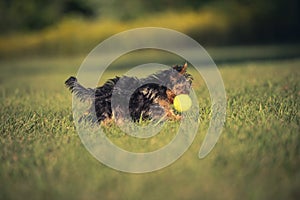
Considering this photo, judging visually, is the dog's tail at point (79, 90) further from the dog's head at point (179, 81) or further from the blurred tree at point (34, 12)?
the blurred tree at point (34, 12)

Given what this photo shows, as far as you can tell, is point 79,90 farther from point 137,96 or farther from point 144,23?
point 144,23

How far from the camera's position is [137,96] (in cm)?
657

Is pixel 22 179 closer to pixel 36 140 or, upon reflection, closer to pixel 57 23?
pixel 36 140

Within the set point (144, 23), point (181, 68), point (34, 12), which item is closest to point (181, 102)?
point (181, 68)

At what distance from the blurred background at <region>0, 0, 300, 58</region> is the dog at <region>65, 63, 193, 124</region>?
23.6 meters

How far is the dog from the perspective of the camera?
6.42m

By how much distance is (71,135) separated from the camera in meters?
6.03

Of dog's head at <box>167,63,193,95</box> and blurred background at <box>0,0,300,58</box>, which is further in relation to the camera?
blurred background at <box>0,0,300,58</box>

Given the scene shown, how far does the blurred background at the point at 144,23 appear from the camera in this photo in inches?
1273

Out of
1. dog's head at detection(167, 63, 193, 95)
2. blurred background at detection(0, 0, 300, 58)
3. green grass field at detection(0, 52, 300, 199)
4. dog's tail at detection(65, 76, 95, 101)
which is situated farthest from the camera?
blurred background at detection(0, 0, 300, 58)

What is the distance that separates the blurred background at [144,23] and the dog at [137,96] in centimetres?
2359

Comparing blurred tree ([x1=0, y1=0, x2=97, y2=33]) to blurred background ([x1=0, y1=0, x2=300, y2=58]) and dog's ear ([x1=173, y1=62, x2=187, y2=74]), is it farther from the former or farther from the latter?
dog's ear ([x1=173, y1=62, x2=187, y2=74])

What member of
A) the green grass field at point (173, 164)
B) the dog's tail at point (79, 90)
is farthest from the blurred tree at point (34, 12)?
the green grass field at point (173, 164)

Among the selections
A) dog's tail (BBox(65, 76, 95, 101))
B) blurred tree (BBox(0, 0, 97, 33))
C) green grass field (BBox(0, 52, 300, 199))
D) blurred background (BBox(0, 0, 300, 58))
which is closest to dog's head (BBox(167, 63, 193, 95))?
green grass field (BBox(0, 52, 300, 199))
